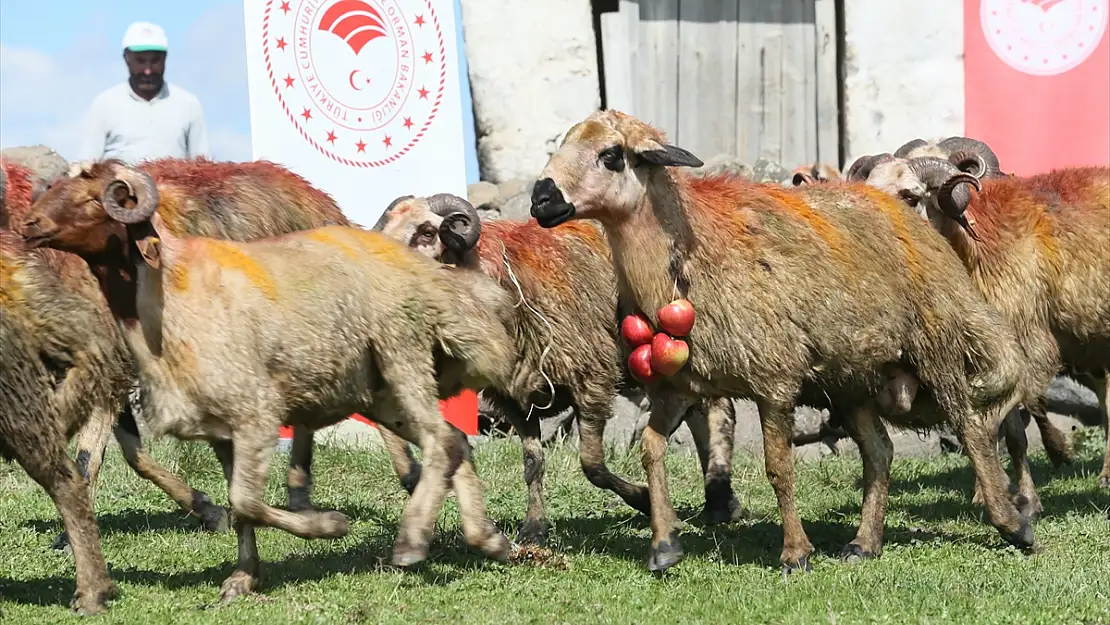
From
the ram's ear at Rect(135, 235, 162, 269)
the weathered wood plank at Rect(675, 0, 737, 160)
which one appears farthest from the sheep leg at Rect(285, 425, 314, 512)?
the weathered wood plank at Rect(675, 0, 737, 160)

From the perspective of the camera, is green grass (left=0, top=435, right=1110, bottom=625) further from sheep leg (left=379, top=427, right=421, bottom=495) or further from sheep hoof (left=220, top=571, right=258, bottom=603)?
sheep leg (left=379, top=427, right=421, bottom=495)

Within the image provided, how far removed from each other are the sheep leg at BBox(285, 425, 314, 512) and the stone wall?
5618mm

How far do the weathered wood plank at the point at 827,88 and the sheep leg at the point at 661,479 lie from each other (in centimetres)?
639

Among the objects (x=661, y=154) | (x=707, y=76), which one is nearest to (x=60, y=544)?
(x=661, y=154)

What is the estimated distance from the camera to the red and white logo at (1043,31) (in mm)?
13258

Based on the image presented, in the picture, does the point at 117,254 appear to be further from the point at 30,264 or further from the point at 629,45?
the point at 629,45

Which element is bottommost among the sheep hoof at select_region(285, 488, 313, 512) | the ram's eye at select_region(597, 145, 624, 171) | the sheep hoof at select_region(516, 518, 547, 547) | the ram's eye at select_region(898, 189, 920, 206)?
the sheep hoof at select_region(516, 518, 547, 547)

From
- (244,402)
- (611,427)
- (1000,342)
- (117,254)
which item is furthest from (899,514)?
(117,254)

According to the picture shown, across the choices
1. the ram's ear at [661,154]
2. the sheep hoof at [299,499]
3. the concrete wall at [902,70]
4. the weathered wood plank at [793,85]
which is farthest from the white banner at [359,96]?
the ram's ear at [661,154]

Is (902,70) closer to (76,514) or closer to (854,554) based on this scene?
(854,554)

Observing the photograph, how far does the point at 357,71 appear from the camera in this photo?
1184cm

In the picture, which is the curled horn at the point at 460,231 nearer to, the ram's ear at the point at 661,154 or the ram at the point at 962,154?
the ram's ear at the point at 661,154

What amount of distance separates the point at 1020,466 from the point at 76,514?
5.78 meters

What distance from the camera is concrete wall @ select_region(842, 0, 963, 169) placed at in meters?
13.4
